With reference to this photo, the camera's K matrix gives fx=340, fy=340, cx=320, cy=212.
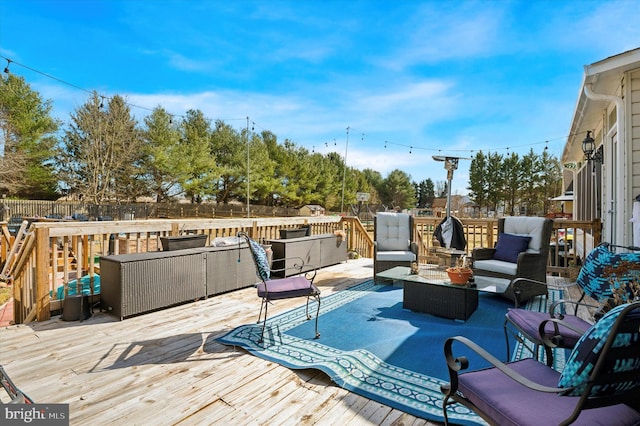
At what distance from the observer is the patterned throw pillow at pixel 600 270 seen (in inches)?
99.2

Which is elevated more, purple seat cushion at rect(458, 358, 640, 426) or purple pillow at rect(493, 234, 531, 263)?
purple pillow at rect(493, 234, 531, 263)

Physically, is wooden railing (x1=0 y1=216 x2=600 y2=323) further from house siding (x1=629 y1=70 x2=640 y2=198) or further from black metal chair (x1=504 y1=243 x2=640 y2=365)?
black metal chair (x1=504 y1=243 x2=640 y2=365)

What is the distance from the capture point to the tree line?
18.3 meters

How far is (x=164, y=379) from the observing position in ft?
7.43

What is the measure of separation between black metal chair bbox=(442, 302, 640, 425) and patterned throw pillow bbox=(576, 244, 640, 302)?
155 cm

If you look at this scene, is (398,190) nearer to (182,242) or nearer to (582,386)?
(182,242)

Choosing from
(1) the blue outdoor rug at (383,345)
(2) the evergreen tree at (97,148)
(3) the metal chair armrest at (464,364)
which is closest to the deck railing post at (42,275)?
(1) the blue outdoor rug at (383,345)

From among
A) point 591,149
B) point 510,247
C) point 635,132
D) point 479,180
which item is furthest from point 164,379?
point 479,180

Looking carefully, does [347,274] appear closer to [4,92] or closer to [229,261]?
[229,261]

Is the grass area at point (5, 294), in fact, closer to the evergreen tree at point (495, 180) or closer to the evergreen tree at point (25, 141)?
the evergreen tree at point (25, 141)

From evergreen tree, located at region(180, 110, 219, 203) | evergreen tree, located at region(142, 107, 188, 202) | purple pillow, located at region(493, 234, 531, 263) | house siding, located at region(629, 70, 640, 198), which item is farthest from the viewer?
evergreen tree, located at region(180, 110, 219, 203)

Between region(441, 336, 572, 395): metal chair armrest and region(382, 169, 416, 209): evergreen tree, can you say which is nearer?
region(441, 336, 572, 395): metal chair armrest

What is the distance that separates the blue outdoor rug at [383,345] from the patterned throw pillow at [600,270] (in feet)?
1.93

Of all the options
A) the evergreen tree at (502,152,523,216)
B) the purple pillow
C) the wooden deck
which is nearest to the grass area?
the wooden deck
